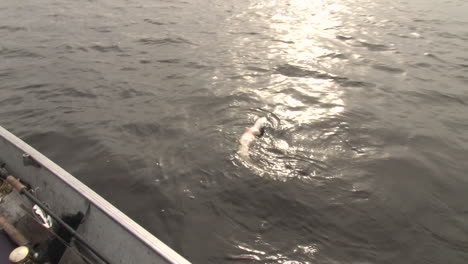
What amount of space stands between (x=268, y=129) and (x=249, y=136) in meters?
0.61

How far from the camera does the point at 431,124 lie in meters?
6.98

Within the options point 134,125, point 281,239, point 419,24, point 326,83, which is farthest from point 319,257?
point 419,24

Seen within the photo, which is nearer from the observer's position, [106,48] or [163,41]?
[106,48]

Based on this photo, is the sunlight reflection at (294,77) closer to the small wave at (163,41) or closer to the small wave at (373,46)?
the small wave at (373,46)

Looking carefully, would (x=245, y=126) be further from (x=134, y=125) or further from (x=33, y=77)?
Result: (x=33, y=77)

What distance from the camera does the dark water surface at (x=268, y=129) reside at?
4.65m

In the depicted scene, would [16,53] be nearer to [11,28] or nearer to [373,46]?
[11,28]

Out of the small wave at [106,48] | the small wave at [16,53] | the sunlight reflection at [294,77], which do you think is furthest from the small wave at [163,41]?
the small wave at [16,53]

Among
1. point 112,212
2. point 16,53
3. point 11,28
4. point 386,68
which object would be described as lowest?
point 16,53

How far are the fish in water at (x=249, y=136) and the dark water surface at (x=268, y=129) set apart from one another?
165mm

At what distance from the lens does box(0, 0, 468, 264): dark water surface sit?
4.65 m

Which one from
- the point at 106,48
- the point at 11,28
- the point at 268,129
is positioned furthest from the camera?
the point at 11,28

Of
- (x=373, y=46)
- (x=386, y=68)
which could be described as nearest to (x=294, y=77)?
(x=386, y=68)

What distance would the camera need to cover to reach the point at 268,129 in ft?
22.0
